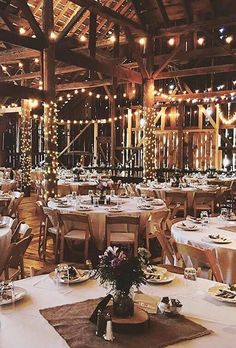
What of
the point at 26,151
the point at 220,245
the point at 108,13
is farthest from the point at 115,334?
the point at 26,151

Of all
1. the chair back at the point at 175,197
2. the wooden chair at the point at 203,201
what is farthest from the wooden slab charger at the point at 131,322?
the wooden chair at the point at 203,201

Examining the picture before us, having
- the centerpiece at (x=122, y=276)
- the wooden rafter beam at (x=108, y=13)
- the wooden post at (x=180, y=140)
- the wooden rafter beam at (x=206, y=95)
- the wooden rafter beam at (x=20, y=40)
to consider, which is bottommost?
the centerpiece at (x=122, y=276)

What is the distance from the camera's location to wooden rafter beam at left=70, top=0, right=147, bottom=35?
9441mm

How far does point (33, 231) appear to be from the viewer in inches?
327

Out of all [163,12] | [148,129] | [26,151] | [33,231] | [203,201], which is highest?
[163,12]

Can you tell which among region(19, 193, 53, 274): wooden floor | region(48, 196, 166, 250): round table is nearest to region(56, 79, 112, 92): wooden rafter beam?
region(19, 193, 53, 274): wooden floor

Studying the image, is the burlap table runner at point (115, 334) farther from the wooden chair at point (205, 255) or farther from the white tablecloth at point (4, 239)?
the white tablecloth at point (4, 239)

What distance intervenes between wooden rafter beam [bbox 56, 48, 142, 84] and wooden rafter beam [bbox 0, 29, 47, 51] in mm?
714

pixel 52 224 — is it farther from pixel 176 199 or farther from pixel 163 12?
pixel 163 12

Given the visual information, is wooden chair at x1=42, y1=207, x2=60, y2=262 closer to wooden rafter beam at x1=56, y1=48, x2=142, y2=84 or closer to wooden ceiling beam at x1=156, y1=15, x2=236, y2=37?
wooden rafter beam at x1=56, y1=48, x2=142, y2=84

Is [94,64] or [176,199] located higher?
[94,64]

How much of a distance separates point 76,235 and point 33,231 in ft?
9.39

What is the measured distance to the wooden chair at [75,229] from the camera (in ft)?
17.9

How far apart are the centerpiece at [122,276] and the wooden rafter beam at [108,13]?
8135 mm
